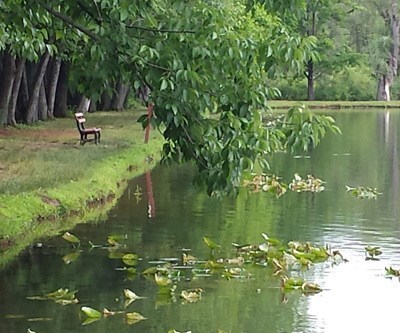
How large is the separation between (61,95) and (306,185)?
2069 cm

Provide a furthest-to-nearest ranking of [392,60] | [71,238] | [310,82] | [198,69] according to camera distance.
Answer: [392,60]
[310,82]
[71,238]
[198,69]

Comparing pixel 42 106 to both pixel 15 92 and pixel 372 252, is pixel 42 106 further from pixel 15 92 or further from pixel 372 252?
pixel 372 252

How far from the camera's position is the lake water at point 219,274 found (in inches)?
470

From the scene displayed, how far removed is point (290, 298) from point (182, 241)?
4.27m

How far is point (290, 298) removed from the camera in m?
13.0

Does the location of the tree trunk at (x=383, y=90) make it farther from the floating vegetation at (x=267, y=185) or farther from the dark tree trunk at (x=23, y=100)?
the floating vegetation at (x=267, y=185)

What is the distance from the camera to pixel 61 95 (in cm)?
4369

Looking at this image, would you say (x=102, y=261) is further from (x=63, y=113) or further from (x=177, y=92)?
(x=63, y=113)

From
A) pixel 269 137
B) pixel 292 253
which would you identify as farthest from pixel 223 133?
pixel 292 253

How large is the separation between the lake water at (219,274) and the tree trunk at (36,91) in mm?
11141

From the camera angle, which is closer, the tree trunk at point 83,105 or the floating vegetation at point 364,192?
the floating vegetation at point 364,192

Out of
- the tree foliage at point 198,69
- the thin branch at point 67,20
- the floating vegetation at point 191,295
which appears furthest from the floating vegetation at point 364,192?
the thin branch at point 67,20

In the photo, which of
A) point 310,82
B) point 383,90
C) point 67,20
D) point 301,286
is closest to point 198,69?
point 67,20

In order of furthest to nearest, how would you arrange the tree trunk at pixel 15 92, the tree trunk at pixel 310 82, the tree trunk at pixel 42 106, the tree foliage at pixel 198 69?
1. the tree trunk at pixel 310 82
2. the tree trunk at pixel 42 106
3. the tree trunk at pixel 15 92
4. the tree foliage at pixel 198 69
